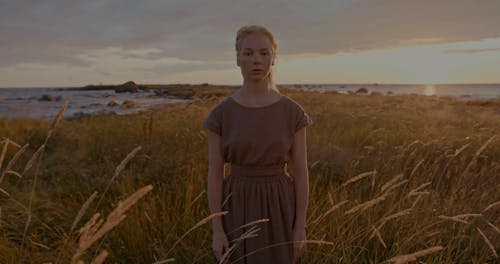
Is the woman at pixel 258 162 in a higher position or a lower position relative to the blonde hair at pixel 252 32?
lower

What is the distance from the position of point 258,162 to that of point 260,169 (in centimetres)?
5

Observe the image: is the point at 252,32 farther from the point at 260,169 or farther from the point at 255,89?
the point at 260,169

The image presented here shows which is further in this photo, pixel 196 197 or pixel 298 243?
pixel 196 197

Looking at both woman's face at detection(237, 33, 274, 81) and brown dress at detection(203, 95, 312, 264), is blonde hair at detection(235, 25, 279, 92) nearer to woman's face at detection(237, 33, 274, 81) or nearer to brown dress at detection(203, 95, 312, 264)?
woman's face at detection(237, 33, 274, 81)

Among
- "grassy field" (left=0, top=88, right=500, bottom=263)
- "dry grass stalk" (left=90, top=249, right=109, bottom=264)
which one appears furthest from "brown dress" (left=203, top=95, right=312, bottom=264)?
"dry grass stalk" (left=90, top=249, right=109, bottom=264)

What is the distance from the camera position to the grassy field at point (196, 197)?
2035 mm

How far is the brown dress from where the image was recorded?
67.4 inches

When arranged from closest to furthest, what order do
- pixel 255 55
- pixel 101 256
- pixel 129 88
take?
1. pixel 101 256
2. pixel 255 55
3. pixel 129 88

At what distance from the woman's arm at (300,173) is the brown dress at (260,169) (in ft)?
0.10

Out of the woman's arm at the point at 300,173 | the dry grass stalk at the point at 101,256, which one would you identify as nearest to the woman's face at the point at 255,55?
the woman's arm at the point at 300,173

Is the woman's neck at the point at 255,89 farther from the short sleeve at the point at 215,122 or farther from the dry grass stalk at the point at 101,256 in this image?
the dry grass stalk at the point at 101,256

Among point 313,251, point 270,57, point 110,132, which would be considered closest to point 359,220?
point 313,251

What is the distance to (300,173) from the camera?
179 cm

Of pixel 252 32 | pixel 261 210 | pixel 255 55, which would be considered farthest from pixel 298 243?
pixel 252 32
